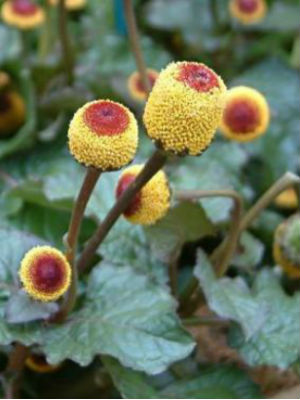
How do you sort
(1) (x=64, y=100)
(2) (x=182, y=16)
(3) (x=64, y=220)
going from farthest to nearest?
(2) (x=182, y=16)
(1) (x=64, y=100)
(3) (x=64, y=220)

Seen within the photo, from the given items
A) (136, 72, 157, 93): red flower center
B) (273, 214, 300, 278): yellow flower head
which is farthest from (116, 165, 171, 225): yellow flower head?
(136, 72, 157, 93): red flower center

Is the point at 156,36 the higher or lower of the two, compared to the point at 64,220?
lower

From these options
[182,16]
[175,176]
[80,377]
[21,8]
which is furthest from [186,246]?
[182,16]

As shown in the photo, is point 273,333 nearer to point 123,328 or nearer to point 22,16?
point 123,328

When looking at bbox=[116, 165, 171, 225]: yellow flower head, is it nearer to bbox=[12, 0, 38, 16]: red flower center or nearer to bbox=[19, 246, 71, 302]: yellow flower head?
bbox=[19, 246, 71, 302]: yellow flower head

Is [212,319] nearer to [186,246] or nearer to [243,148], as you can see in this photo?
[186,246]

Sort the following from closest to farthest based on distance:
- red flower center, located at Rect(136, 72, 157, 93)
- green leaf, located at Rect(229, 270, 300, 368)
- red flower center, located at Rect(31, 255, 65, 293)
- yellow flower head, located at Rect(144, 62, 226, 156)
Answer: yellow flower head, located at Rect(144, 62, 226, 156)
red flower center, located at Rect(31, 255, 65, 293)
green leaf, located at Rect(229, 270, 300, 368)
red flower center, located at Rect(136, 72, 157, 93)
